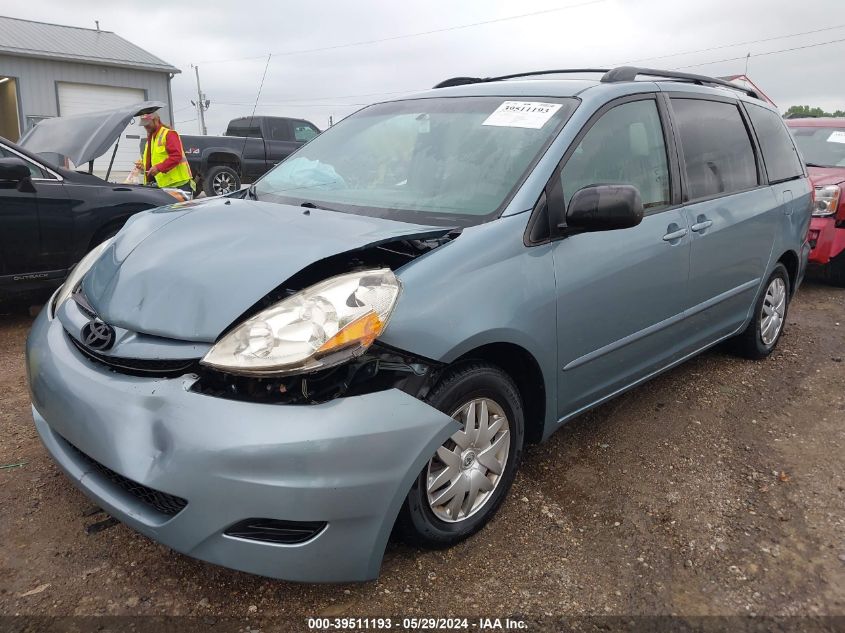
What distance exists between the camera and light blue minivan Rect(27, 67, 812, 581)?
1.87 meters

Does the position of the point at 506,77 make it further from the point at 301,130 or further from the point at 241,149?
the point at 301,130

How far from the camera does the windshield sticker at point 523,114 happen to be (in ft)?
9.27

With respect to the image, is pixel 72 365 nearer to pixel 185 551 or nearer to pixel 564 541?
pixel 185 551

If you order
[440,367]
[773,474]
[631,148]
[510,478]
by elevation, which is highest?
[631,148]

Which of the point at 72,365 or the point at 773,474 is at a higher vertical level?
the point at 72,365

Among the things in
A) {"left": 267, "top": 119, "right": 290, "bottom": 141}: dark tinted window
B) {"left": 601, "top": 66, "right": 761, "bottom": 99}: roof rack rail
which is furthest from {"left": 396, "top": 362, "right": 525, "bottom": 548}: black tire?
{"left": 267, "top": 119, "right": 290, "bottom": 141}: dark tinted window

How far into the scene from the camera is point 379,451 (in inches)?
74.7

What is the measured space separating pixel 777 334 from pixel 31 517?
14.8ft

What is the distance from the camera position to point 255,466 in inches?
70.8

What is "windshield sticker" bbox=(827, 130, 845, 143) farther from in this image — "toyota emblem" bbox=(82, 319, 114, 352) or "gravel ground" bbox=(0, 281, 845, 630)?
"toyota emblem" bbox=(82, 319, 114, 352)

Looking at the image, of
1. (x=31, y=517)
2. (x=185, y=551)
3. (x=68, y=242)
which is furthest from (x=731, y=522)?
(x=68, y=242)

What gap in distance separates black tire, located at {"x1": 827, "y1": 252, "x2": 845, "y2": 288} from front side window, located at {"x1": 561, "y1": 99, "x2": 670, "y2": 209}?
4718 millimetres

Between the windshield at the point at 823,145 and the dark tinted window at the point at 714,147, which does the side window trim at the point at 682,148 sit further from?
the windshield at the point at 823,145

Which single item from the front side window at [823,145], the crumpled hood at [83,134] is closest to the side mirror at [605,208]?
the crumpled hood at [83,134]
